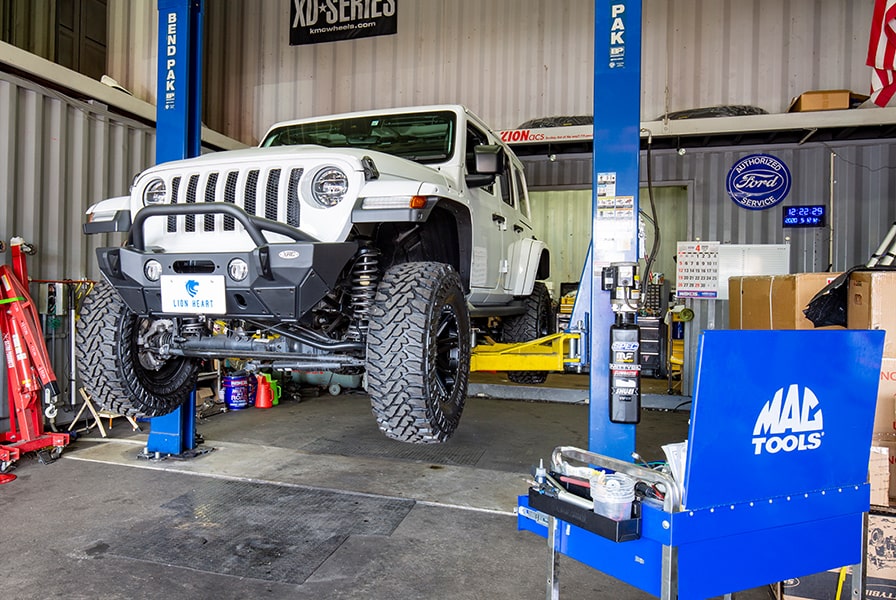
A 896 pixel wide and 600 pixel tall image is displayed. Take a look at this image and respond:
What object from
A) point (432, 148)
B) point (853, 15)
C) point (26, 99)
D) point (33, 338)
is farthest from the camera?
point (853, 15)

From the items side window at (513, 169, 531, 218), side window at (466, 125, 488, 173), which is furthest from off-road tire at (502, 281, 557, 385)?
side window at (466, 125, 488, 173)

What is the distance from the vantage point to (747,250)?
742 cm

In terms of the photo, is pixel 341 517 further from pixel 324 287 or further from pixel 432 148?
pixel 432 148

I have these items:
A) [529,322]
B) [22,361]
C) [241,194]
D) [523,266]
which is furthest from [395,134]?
[22,361]

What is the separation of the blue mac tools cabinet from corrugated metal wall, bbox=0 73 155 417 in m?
5.18

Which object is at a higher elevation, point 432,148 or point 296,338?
point 432,148

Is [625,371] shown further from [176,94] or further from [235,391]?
[235,391]

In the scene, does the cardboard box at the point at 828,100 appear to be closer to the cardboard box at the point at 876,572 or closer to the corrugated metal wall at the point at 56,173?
the cardboard box at the point at 876,572

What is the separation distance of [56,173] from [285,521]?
396 cm

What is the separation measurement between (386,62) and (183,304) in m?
6.95

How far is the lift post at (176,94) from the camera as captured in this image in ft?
14.0

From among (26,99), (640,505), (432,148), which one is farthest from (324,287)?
(26,99)

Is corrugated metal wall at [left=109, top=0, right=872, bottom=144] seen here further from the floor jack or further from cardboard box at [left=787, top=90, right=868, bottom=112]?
the floor jack

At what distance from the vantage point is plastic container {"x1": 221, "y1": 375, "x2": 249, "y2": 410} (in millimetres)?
6684
